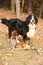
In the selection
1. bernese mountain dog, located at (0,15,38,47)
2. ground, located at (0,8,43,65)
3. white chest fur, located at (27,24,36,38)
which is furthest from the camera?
bernese mountain dog, located at (0,15,38,47)

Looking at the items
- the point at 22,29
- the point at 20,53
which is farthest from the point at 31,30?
the point at 20,53

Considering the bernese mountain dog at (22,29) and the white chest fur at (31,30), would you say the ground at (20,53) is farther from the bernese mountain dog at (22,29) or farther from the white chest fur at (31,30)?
the white chest fur at (31,30)

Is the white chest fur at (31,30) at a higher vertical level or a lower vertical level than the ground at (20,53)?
higher

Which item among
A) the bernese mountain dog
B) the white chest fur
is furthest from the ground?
the white chest fur

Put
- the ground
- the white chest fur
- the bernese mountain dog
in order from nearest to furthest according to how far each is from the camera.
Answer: the ground, the white chest fur, the bernese mountain dog

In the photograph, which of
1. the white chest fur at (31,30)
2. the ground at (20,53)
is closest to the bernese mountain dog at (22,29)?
the white chest fur at (31,30)

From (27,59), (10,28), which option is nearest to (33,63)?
(27,59)

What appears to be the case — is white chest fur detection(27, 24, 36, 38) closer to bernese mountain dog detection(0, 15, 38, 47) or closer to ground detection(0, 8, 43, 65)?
bernese mountain dog detection(0, 15, 38, 47)

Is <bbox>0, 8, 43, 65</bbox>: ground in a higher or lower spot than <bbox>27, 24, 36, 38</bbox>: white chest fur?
lower

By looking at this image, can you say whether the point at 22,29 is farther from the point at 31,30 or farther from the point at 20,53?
the point at 20,53

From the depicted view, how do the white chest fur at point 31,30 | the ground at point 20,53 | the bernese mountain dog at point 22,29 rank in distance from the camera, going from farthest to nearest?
the bernese mountain dog at point 22,29 < the white chest fur at point 31,30 < the ground at point 20,53

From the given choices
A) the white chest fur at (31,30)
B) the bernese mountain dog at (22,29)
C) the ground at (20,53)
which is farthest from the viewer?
the bernese mountain dog at (22,29)

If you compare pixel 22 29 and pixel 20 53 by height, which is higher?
pixel 22 29

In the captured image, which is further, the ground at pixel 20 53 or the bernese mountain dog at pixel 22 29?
the bernese mountain dog at pixel 22 29
